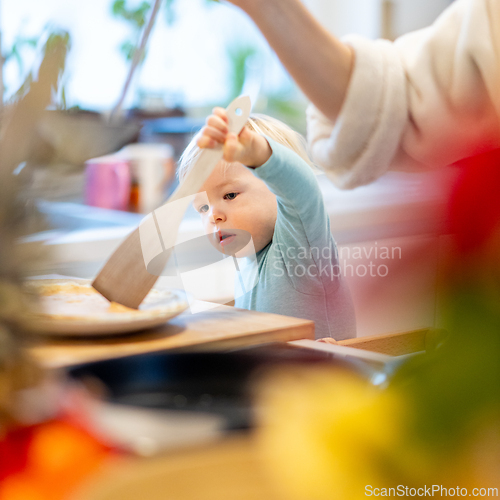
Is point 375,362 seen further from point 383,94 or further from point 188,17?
point 188,17

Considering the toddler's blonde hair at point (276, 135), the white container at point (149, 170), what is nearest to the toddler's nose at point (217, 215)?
the toddler's blonde hair at point (276, 135)

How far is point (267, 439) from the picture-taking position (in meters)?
0.16

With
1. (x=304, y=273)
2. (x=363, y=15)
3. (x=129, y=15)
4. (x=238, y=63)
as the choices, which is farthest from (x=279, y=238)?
(x=363, y=15)

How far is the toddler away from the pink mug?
585 millimetres

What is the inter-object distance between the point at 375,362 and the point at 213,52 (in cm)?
153

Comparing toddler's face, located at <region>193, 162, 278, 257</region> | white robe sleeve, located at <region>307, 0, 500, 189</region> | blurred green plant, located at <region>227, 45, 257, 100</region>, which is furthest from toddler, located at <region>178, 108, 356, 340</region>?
white robe sleeve, located at <region>307, 0, 500, 189</region>

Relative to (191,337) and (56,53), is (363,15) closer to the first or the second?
(191,337)

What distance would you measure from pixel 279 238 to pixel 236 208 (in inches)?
4.3

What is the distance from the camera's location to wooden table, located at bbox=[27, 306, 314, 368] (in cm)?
51

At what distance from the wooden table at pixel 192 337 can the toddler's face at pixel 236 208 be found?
51 centimetres

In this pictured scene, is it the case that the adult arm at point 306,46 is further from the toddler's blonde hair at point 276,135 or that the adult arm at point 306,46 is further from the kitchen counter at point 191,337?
the toddler's blonde hair at point 276,135

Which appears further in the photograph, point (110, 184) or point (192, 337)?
point (110, 184)

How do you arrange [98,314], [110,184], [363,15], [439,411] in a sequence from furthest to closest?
1. [363,15]
2. [110,184]
3. [98,314]
4. [439,411]

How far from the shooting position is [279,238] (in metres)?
1.18
